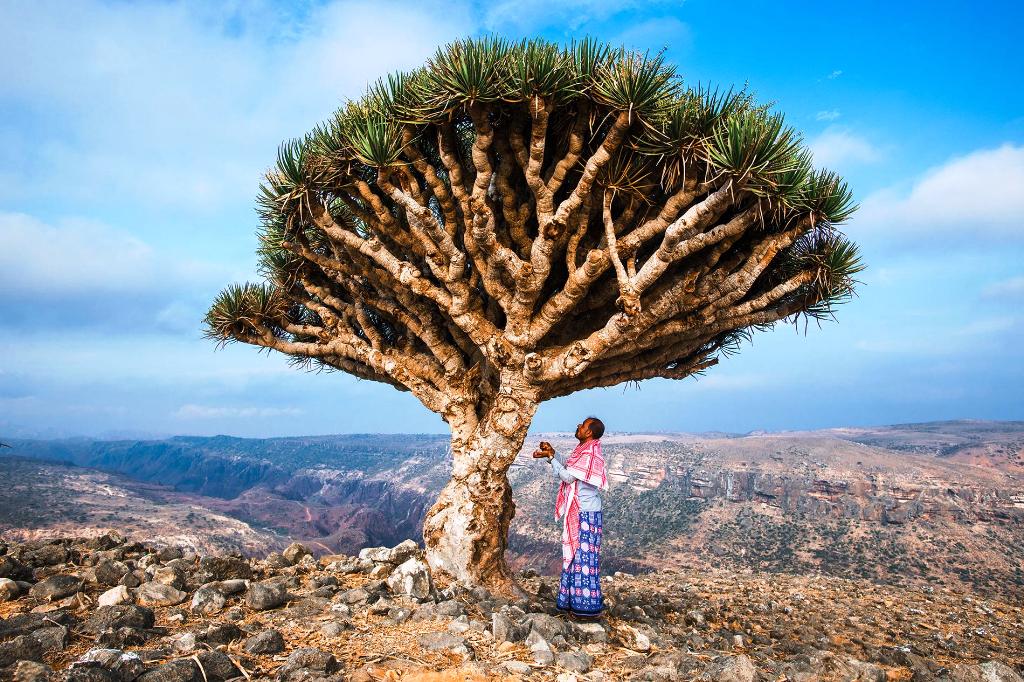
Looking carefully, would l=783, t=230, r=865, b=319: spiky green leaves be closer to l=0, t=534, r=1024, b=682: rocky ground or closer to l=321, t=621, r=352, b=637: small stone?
l=0, t=534, r=1024, b=682: rocky ground

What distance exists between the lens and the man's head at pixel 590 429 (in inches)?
271

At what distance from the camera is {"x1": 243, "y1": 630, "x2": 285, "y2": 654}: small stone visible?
14.9ft

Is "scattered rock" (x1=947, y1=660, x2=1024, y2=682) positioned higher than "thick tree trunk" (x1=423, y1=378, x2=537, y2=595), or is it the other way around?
"thick tree trunk" (x1=423, y1=378, x2=537, y2=595)

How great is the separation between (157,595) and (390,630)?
2.78 m

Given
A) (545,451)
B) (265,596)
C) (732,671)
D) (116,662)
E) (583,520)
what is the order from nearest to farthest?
(116,662)
(732,671)
(265,596)
(583,520)
(545,451)

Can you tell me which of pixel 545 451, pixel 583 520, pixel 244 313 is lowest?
pixel 583 520

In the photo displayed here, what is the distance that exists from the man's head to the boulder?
2567 mm

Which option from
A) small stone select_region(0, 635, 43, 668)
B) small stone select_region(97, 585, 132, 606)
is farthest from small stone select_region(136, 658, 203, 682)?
small stone select_region(97, 585, 132, 606)

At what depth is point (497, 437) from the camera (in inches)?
297

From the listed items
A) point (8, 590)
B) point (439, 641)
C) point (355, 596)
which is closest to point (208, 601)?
point (355, 596)

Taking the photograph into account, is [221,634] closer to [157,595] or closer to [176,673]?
[176,673]

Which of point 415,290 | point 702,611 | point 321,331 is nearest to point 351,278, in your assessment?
point 321,331

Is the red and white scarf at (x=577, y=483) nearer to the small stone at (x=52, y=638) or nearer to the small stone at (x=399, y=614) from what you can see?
the small stone at (x=399, y=614)

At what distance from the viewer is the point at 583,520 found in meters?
6.84
